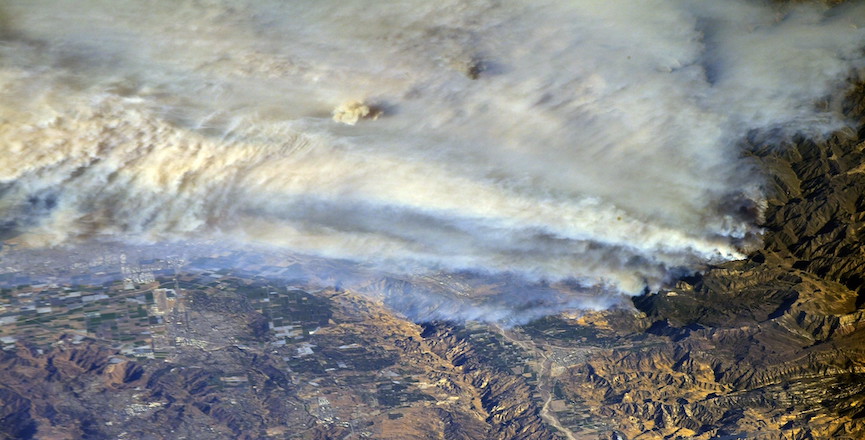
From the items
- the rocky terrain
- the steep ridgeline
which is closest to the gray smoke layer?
the steep ridgeline

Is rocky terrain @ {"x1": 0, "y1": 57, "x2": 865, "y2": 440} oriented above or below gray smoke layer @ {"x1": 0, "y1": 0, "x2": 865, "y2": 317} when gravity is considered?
below

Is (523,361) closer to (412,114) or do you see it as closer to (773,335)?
(773,335)

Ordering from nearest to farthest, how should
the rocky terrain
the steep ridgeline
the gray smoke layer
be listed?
the gray smoke layer, the steep ridgeline, the rocky terrain

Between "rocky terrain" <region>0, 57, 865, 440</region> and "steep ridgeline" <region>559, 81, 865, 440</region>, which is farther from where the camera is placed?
"rocky terrain" <region>0, 57, 865, 440</region>

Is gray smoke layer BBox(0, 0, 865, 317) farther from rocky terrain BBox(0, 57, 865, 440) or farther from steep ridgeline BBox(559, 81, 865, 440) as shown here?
rocky terrain BBox(0, 57, 865, 440)

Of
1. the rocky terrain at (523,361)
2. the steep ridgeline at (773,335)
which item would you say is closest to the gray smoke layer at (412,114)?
the steep ridgeline at (773,335)

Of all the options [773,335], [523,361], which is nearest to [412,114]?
[773,335]

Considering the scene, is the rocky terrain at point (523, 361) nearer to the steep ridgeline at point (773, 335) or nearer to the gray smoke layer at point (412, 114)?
the steep ridgeline at point (773, 335)

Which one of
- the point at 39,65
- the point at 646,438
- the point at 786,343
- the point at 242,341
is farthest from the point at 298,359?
the point at 39,65

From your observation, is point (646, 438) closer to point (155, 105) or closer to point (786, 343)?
point (786, 343)
